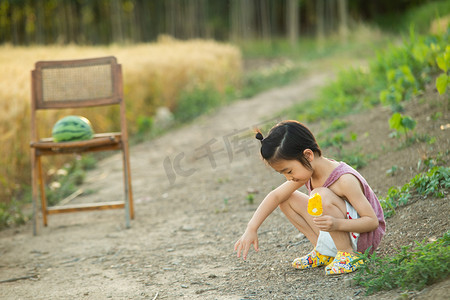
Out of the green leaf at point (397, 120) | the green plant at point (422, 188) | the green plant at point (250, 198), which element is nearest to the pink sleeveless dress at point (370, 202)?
the green plant at point (422, 188)

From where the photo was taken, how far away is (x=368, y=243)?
284 centimetres

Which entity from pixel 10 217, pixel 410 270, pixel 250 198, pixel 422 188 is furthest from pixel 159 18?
pixel 410 270

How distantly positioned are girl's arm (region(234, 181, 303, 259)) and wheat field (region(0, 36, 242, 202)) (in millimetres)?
3520

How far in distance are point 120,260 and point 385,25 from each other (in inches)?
1037

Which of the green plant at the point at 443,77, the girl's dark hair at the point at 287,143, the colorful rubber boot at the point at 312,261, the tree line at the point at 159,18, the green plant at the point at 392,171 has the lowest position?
the colorful rubber boot at the point at 312,261

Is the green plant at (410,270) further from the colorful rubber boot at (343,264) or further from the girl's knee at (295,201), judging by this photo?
the girl's knee at (295,201)

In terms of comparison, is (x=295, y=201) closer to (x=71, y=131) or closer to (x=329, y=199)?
(x=329, y=199)

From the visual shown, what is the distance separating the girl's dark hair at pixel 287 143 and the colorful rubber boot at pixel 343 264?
21.5 inches

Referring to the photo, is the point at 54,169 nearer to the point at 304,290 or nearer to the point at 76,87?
the point at 76,87

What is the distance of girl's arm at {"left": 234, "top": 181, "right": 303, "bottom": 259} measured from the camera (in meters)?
2.86

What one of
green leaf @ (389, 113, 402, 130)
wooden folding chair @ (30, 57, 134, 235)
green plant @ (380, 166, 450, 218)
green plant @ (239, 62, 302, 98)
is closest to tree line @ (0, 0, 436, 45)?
green plant @ (239, 62, 302, 98)

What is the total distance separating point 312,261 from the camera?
3049mm

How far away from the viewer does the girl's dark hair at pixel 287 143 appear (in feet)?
8.88

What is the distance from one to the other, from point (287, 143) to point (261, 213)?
0.43 m
